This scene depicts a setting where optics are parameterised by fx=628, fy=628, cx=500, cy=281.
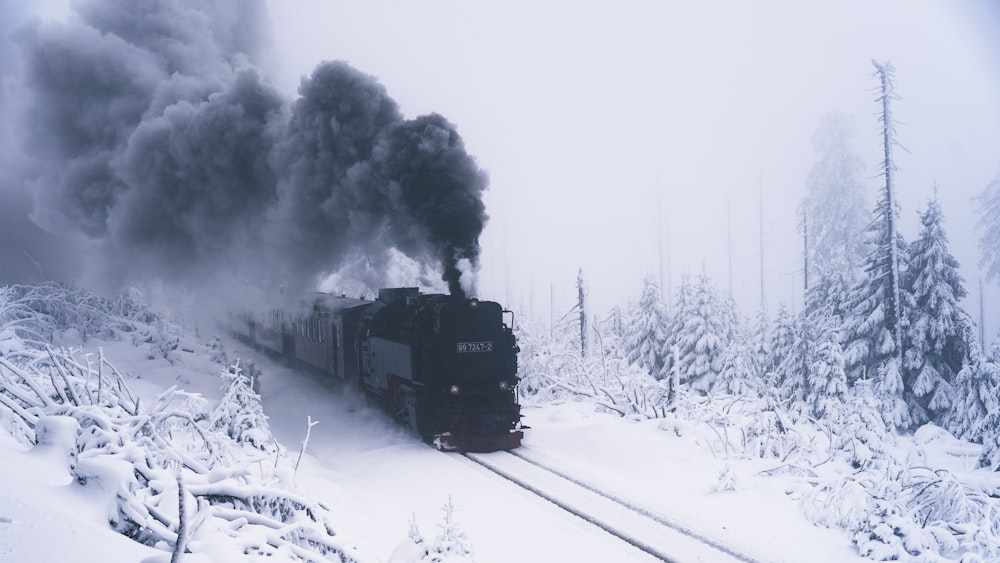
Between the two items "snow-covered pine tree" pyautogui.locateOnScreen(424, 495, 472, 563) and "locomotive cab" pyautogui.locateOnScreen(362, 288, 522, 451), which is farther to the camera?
"locomotive cab" pyautogui.locateOnScreen(362, 288, 522, 451)

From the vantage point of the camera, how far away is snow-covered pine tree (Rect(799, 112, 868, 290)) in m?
43.3

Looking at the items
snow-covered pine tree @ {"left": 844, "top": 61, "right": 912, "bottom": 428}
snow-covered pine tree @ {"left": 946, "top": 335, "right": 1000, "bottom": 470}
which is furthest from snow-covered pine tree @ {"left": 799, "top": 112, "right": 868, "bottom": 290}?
snow-covered pine tree @ {"left": 946, "top": 335, "right": 1000, "bottom": 470}

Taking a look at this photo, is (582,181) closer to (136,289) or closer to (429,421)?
(136,289)

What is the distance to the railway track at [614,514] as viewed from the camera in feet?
26.8

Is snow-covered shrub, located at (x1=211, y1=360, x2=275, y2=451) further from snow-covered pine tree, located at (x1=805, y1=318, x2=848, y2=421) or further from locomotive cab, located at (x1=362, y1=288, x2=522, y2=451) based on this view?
snow-covered pine tree, located at (x1=805, y1=318, x2=848, y2=421)

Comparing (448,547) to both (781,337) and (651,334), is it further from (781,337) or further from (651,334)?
(651,334)

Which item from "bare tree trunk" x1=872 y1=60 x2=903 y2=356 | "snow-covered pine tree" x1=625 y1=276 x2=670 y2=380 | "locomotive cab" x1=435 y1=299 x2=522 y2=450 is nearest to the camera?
"locomotive cab" x1=435 y1=299 x2=522 y2=450

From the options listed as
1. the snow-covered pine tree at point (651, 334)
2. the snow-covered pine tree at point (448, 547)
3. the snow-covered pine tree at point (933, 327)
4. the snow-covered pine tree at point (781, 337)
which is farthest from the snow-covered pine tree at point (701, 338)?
the snow-covered pine tree at point (448, 547)

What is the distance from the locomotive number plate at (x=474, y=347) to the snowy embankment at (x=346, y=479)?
2340mm

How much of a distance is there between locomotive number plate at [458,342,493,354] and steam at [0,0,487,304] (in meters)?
1.42

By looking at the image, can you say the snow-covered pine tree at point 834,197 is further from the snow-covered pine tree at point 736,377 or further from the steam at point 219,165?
the steam at point 219,165

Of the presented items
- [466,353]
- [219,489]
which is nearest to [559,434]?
[466,353]

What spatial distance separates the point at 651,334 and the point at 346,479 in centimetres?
2229

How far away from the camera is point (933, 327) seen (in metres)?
20.8
